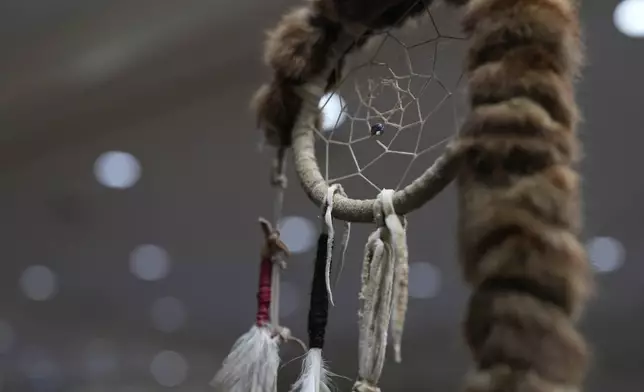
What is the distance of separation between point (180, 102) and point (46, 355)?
4.16ft

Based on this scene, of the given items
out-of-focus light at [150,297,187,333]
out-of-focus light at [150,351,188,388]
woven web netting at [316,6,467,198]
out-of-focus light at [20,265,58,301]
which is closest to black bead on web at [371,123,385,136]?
woven web netting at [316,6,467,198]

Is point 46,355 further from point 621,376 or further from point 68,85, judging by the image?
point 621,376

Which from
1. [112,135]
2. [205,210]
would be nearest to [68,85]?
[112,135]

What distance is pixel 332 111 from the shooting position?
670mm

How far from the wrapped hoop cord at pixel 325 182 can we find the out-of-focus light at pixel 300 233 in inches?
34.4

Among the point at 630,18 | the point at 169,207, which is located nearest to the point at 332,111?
the point at 630,18

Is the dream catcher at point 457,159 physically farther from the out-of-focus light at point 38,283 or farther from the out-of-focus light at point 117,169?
the out-of-focus light at point 38,283

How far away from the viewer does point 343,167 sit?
25.2 inches

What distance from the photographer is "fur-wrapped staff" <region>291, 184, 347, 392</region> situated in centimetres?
55

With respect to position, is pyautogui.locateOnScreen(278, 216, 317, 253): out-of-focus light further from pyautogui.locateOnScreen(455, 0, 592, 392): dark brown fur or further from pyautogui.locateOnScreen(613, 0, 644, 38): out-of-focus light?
pyautogui.locateOnScreen(455, 0, 592, 392): dark brown fur

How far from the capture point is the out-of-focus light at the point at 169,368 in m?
2.71

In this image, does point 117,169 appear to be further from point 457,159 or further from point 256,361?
point 457,159

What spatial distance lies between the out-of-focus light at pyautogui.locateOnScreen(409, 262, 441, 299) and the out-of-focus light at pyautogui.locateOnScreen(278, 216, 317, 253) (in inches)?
9.4

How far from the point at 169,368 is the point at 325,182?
2330 millimetres
